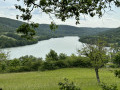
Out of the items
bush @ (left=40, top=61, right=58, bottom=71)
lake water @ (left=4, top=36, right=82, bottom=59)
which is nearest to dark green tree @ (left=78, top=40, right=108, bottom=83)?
bush @ (left=40, top=61, right=58, bottom=71)

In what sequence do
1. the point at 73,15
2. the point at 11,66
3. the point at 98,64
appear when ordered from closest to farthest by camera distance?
the point at 73,15 < the point at 98,64 < the point at 11,66

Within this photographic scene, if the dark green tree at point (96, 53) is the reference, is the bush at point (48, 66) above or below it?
below

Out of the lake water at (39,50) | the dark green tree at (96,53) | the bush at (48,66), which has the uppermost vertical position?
the dark green tree at (96,53)

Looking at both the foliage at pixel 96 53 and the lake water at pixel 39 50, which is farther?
the lake water at pixel 39 50

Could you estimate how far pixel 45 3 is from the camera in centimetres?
435

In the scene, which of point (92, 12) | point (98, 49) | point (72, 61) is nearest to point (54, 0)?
point (92, 12)

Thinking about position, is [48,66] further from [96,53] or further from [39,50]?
[39,50]

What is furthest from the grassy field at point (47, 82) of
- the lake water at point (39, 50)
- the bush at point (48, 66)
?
the lake water at point (39, 50)

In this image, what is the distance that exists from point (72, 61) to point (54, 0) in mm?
45290

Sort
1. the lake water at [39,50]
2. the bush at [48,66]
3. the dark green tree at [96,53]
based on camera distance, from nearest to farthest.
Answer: the dark green tree at [96,53]
the bush at [48,66]
the lake water at [39,50]

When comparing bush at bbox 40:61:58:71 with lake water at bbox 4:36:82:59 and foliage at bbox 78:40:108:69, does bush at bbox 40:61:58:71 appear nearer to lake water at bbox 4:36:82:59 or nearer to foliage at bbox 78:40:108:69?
lake water at bbox 4:36:82:59

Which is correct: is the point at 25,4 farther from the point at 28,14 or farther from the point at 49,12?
the point at 49,12

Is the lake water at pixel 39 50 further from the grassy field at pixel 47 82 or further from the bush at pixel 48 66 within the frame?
the grassy field at pixel 47 82

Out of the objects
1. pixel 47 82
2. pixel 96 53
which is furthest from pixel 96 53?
pixel 47 82
